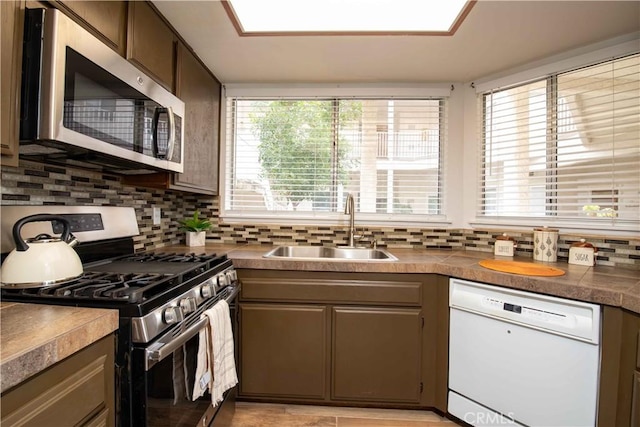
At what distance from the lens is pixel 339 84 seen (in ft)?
7.44

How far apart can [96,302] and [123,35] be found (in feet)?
3.52

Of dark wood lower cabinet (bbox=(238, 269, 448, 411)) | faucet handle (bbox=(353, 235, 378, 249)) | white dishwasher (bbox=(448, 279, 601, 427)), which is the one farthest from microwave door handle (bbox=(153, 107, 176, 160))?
white dishwasher (bbox=(448, 279, 601, 427))

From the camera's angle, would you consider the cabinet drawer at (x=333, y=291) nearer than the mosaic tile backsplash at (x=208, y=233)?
No

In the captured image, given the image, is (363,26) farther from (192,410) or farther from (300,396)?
(300,396)

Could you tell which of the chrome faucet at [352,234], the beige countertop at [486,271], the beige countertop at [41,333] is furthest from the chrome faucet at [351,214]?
the beige countertop at [41,333]

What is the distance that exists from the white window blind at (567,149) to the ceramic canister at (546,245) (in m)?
0.18

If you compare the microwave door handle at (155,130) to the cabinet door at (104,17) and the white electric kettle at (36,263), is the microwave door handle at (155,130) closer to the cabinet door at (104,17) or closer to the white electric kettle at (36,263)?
the cabinet door at (104,17)

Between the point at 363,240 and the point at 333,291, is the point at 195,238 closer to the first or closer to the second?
the point at 333,291

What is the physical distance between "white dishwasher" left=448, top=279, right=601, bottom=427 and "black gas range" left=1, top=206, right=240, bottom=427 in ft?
4.02

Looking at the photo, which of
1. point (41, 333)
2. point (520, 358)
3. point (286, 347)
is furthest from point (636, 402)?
point (41, 333)

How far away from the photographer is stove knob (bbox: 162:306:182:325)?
0.94m

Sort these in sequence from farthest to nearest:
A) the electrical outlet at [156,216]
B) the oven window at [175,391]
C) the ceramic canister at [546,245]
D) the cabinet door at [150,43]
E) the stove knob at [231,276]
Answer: the electrical outlet at [156,216] → the ceramic canister at [546,245] → the stove knob at [231,276] → the cabinet door at [150,43] → the oven window at [175,391]

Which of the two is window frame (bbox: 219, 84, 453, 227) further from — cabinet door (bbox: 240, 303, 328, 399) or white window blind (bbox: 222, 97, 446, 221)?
cabinet door (bbox: 240, 303, 328, 399)

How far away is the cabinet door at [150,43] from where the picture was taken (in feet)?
4.18
